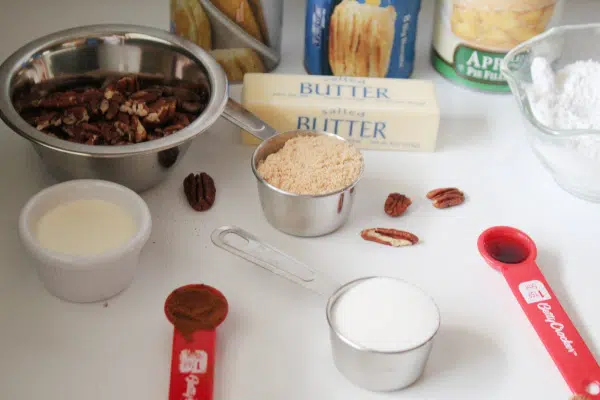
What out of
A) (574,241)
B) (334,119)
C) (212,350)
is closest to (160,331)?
(212,350)

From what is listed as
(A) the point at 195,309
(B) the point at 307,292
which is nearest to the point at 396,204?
(B) the point at 307,292

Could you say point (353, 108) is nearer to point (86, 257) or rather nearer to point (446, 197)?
point (446, 197)

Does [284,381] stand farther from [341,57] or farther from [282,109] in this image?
[341,57]

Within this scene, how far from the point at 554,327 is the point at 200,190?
1.34 ft

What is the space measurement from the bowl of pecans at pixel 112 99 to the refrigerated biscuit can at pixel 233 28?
0.20 feet

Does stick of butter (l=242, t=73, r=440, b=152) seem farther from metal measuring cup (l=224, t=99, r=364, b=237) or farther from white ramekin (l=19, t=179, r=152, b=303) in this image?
white ramekin (l=19, t=179, r=152, b=303)

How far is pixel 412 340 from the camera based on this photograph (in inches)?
27.6

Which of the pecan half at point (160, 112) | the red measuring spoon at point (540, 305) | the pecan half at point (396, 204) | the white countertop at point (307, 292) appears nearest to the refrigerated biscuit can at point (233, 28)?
the white countertop at point (307, 292)

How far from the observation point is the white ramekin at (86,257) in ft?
2.44

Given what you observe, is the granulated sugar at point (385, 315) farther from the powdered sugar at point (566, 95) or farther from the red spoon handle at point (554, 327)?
the powdered sugar at point (566, 95)

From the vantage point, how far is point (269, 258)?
0.82m

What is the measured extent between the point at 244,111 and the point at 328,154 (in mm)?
120

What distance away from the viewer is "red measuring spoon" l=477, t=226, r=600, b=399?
73 centimetres

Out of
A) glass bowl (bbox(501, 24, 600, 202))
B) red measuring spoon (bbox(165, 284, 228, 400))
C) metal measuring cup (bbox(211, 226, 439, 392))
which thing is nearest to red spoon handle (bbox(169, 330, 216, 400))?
red measuring spoon (bbox(165, 284, 228, 400))
